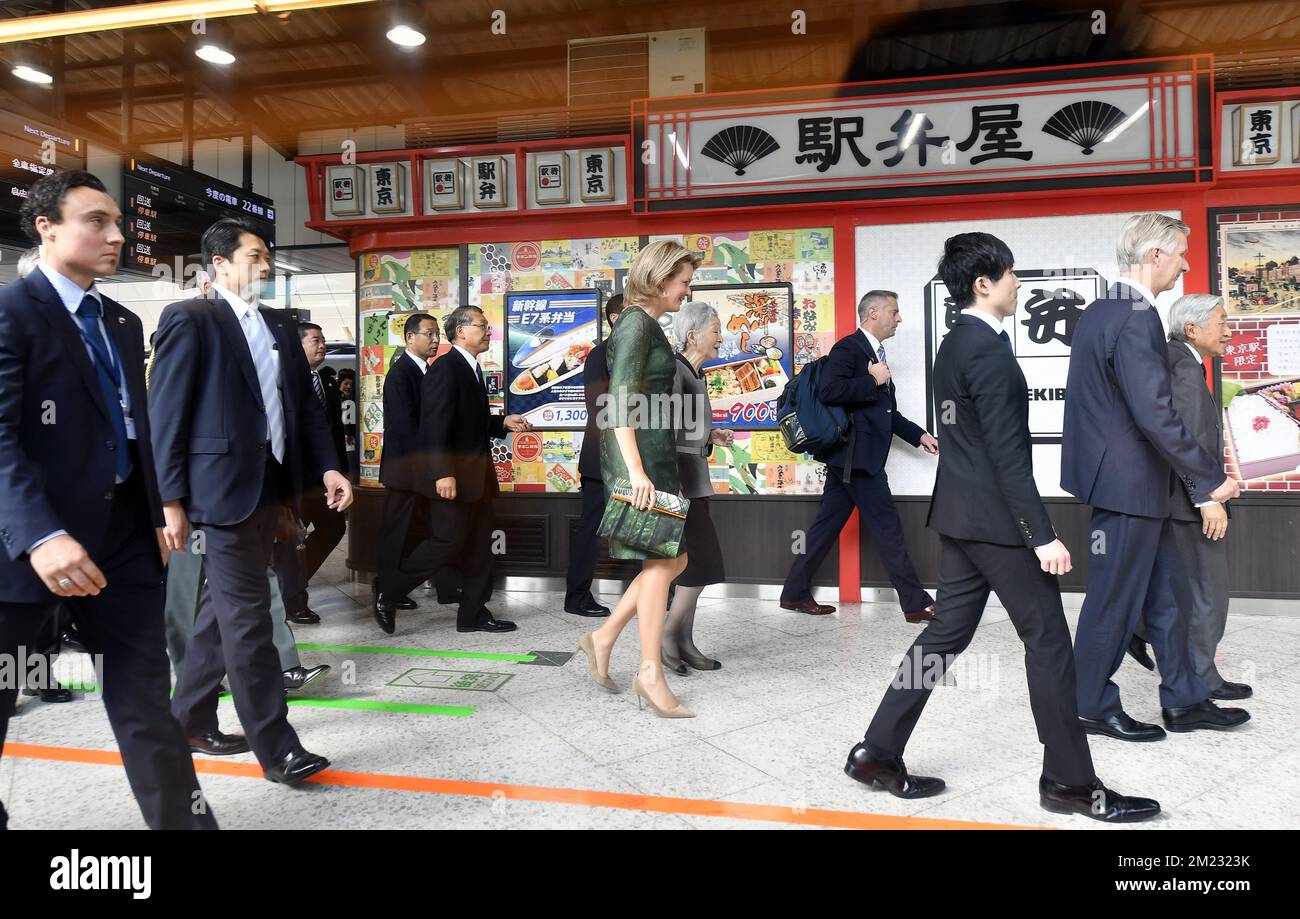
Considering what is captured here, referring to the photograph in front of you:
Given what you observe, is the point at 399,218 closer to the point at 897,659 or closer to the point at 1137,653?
the point at 897,659

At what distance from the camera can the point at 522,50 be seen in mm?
8406

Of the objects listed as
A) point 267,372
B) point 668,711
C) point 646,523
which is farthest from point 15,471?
point 668,711

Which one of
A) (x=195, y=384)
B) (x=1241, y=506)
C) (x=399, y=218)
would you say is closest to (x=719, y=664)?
(x=195, y=384)

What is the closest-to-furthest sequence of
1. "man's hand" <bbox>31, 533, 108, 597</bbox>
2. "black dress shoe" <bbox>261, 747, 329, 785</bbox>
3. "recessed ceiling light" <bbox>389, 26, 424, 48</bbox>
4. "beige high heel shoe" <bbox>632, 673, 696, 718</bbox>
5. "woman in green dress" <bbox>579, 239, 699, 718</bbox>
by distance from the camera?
"man's hand" <bbox>31, 533, 108, 597</bbox>
"black dress shoe" <bbox>261, 747, 329, 785</bbox>
"woman in green dress" <bbox>579, 239, 699, 718</bbox>
"beige high heel shoe" <bbox>632, 673, 696, 718</bbox>
"recessed ceiling light" <bbox>389, 26, 424, 48</bbox>

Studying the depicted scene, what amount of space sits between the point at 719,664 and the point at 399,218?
3873 mm

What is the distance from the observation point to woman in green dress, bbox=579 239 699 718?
2.84m

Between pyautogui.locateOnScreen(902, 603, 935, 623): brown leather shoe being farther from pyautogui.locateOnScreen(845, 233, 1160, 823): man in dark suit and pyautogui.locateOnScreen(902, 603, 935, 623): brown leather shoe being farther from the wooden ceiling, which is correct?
the wooden ceiling

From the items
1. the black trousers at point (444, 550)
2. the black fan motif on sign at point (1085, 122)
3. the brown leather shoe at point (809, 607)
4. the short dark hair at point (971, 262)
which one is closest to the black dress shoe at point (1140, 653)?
the brown leather shoe at point (809, 607)

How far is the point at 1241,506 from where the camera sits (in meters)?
4.86

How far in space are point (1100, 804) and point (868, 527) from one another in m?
2.54

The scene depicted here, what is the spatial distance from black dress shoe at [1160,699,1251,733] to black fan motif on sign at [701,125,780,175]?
3.79 meters

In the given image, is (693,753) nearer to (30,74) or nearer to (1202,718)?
(1202,718)

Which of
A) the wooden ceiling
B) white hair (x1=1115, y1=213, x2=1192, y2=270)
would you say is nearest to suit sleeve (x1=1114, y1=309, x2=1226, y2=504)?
white hair (x1=1115, y1=213, x2=1192, y2=270)

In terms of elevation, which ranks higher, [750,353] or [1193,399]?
[750,353]
